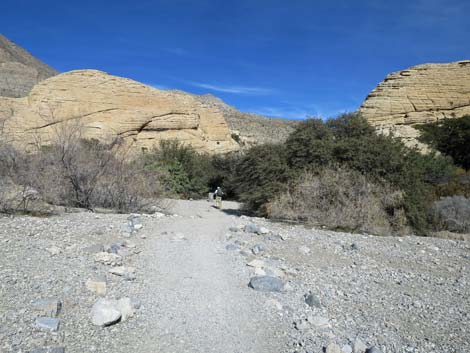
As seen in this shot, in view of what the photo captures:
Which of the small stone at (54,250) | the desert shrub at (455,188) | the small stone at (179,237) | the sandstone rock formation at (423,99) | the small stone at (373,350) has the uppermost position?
the sandstone rock formation at (423,99)

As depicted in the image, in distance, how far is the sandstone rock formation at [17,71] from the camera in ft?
141

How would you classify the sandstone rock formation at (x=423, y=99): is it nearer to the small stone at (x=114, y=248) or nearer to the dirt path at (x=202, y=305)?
the dirt path at (x=202, y=305)

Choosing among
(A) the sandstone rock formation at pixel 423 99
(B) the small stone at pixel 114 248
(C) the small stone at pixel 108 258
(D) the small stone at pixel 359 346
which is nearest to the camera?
(D) the small stone at pixel 359 346

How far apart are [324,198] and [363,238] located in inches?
95.7

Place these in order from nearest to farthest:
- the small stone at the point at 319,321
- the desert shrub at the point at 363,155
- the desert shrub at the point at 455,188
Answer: the small stone at the point at 319,321, the desert shrub at the point at 363,155, the desert shrub at the point at 455,188

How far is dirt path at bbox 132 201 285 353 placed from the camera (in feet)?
9.48

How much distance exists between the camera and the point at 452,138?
2558cm

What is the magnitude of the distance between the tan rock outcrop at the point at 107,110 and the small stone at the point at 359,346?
20243 millimetres

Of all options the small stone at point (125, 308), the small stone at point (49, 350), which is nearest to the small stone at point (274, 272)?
the small stone at point (125, 308)

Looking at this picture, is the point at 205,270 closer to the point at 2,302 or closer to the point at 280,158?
the point at 2,302

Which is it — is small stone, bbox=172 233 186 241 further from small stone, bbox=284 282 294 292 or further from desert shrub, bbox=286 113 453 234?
desert shrub, bbox=286 113 453 234

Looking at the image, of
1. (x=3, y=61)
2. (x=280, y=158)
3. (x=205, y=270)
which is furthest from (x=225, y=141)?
(x=3, y=61)

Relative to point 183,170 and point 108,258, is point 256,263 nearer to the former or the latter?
point 108,258

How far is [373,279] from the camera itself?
482cm
